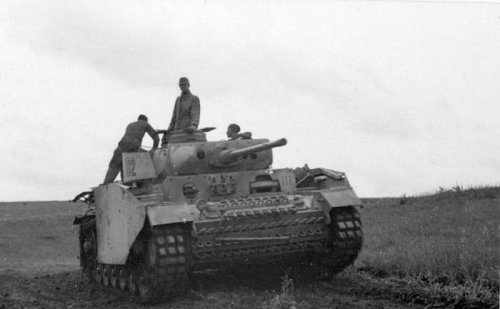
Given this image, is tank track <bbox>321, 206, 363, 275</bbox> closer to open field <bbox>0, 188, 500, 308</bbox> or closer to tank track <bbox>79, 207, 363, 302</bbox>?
tank track <bbox>79, 207, 363, 302</bbox>

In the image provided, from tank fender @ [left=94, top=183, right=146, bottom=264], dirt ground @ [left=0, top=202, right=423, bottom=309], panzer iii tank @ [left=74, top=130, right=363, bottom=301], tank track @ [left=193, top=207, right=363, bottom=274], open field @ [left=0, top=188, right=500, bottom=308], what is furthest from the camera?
tank fender @ [left=94, top=183, right=146, bottom=264]

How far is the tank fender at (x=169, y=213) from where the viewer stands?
9430 mm

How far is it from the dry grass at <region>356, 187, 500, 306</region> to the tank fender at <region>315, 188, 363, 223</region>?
44.9 inches

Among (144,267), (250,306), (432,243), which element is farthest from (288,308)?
(432,243)

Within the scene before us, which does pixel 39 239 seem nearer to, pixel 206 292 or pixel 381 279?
pixel 206 292

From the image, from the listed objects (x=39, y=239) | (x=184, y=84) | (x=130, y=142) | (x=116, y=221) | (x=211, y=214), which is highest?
(x=184, y=84)

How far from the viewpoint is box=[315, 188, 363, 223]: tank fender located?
10.4 m

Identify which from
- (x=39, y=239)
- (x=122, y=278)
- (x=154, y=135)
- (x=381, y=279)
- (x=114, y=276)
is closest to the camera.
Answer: (x=381, y=279)

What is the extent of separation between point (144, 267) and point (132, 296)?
0.97 meters

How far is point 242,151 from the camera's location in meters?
10.8

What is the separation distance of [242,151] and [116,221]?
2125 mm

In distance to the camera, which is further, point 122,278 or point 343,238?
point 122,278

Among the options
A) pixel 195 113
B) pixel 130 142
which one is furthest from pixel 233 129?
pixel 130 142

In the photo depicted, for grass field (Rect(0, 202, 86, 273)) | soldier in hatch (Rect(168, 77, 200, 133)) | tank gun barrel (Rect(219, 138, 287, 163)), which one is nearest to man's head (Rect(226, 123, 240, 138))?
soldier in hatch (Rect(168, 77, 200, 133))
